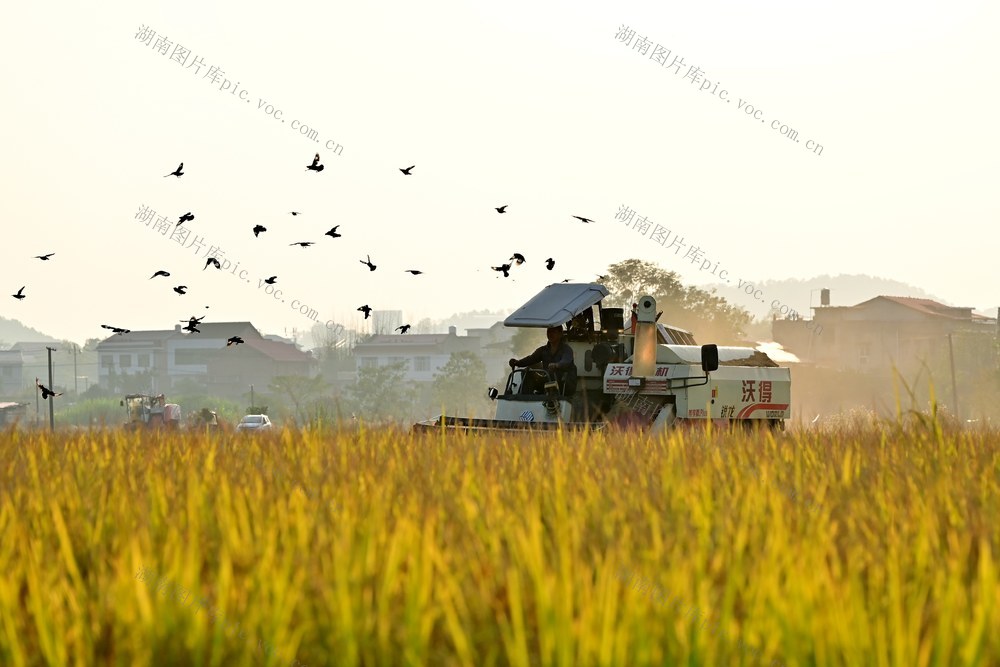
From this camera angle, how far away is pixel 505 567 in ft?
15.2

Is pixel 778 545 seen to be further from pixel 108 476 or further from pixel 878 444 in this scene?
pixel 878 444

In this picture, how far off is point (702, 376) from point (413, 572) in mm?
11830

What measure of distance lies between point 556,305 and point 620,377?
1313 mm

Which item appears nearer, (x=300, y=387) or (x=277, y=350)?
(x=300, y=387)

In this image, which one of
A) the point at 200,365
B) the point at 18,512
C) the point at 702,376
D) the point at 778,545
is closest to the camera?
the point at 778,545

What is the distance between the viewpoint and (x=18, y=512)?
657 centimetres

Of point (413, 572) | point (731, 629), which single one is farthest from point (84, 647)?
point (731, 629)

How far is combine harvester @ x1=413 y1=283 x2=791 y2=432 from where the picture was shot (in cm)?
1573

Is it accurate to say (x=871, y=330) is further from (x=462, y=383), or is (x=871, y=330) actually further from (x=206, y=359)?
(x=206, y=359)

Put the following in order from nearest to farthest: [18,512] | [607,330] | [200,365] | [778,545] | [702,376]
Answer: [778,545] < [18,512] < [702,376] < [607,330] < [200,365]

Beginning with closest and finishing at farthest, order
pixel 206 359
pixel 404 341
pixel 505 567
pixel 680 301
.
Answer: pixel 505 567 < pixel 680 301 < pixel 206 359 < pixel 404 341

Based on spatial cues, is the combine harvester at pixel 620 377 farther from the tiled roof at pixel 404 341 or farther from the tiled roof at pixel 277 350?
the tiled roof at pixel 404 341

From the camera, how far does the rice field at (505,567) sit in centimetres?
401

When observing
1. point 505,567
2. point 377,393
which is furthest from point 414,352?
point 505,567
